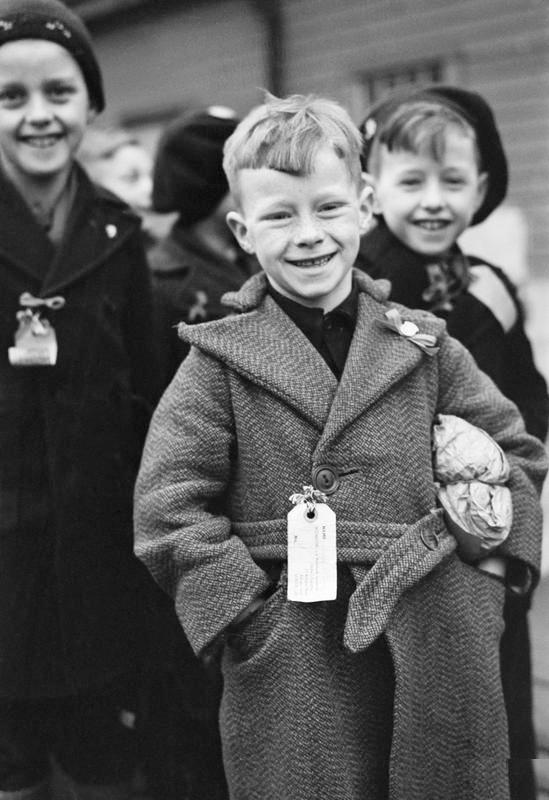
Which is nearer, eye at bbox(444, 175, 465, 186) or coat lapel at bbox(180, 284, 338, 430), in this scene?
coat lapel at bbox(180, 284, 338, 430)

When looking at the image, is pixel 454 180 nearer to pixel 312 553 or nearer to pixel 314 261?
pixel 314 261

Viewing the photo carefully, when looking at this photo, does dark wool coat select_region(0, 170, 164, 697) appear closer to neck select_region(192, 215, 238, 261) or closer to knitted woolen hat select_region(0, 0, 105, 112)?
knitted woolen hat select_region(0, 0, 105, 112)

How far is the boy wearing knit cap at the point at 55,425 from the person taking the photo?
90.9 inches

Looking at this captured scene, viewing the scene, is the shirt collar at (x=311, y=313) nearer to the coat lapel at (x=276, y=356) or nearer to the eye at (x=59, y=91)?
the coat lapel at (x=276, y=356)

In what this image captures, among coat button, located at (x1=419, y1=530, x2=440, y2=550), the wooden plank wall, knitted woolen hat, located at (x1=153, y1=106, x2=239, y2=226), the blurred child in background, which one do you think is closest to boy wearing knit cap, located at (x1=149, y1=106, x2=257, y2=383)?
knitted woolen hat, located at (x1=153, y1=106, x2=239, y2=226)

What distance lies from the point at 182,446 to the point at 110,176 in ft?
12.0

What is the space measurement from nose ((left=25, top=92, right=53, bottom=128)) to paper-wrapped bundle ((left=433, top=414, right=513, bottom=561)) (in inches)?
49.0

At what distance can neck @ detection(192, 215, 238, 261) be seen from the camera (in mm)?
3246

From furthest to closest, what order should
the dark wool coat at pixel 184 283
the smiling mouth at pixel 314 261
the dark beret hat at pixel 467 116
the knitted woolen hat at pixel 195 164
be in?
the knitted woolen hat at pixel 195 164, the dark wool coat at pixel 184 283, the dark beret hat at pixel 467 116, the smiling mouth at pixel 314 261

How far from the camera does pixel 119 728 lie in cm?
258

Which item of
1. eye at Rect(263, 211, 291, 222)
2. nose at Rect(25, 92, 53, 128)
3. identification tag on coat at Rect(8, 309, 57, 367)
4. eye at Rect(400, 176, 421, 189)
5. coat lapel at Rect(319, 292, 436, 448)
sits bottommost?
identification tag on coat at Rect(8, 309, 57, 367)

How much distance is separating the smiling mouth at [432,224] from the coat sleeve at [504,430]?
0.51m

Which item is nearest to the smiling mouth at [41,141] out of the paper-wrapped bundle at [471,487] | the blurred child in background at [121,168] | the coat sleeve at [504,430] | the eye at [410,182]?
the eye at [410,182]

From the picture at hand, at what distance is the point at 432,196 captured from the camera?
7.82 ft
